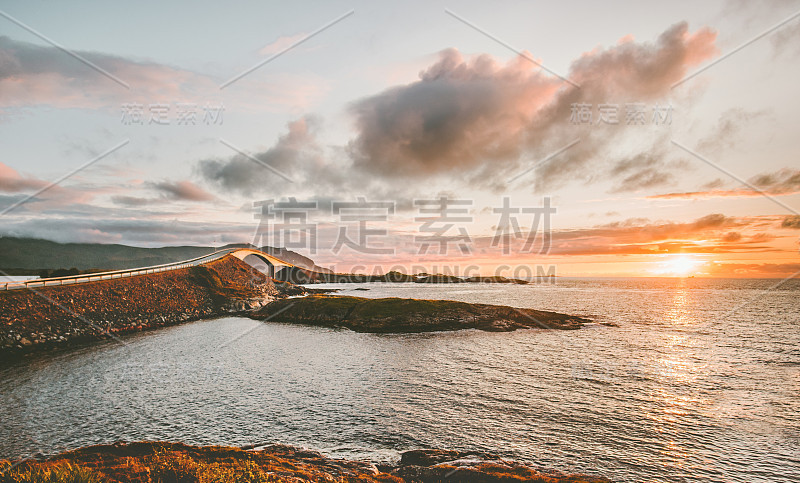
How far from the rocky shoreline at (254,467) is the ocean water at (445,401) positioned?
143cm

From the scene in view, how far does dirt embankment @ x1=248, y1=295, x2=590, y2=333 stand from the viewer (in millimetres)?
59625

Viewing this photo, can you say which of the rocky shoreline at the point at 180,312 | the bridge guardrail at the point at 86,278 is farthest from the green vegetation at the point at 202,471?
the bridge guardrail at the point at 86,278

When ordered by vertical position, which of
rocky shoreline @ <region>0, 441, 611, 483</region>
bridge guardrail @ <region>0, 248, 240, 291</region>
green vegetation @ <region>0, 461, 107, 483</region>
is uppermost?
bridge guardrail @ <region>0, 248, 240, 291</region>

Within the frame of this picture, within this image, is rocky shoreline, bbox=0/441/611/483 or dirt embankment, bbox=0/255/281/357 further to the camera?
dirt embankment, bbox=0/255/281/357

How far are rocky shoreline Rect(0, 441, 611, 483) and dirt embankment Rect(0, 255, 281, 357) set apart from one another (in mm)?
36502

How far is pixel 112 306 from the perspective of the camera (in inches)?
2255

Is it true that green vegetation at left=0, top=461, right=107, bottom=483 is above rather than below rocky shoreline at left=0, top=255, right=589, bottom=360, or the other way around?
above

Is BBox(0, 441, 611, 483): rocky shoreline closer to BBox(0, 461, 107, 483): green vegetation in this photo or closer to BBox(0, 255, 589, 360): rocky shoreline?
BBox(0, 461, 107, 483): green vegetation

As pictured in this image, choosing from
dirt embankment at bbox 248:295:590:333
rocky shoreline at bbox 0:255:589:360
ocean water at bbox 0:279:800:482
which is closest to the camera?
ocean water at bbox 0:279:800:482

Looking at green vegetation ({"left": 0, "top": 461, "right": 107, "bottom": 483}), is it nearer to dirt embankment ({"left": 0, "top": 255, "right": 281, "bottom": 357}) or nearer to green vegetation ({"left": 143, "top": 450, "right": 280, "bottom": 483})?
green vegetation ({"left": 143, "top": 450, "right": 280, "bottom": 483})

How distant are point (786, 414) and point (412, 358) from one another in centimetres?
2812

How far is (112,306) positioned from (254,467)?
5846cm

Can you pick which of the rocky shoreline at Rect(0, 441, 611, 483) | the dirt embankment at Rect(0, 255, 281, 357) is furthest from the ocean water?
the dirt embankment at Rect(0, 255, 281, 357)

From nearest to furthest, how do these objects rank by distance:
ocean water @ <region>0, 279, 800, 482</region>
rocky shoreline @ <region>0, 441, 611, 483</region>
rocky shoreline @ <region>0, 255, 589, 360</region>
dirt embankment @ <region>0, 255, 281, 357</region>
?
rocky shoreline @ <region>0, 441, 611, 483</region> → ocean water @ <region>0, 279, 800, 482</region> → dirt embankment @ <region>0, 255, 281, 357</region> → rocky shoreline @ <region>0, 255, 589, 360</region>
